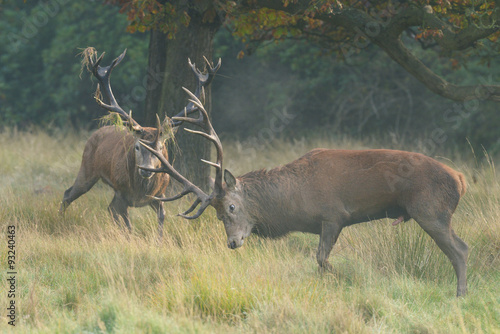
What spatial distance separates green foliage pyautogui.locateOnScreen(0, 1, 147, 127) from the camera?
17.7 m

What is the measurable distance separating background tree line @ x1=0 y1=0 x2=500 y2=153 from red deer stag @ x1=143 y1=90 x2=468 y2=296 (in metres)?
9.40

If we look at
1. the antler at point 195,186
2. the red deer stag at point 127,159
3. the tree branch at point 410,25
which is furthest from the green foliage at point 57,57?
the antler at point 195,186

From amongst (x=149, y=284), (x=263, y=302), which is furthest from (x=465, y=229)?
(x=149, y=284)

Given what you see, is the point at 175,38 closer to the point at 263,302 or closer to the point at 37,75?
the point at 263,302

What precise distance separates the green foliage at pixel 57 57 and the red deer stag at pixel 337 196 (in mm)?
11253

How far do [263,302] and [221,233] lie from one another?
2181mm

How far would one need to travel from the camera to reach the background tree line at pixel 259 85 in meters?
16.1

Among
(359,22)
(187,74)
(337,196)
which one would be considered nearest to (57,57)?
(187,74)

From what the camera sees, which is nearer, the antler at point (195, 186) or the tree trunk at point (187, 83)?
the antler at point (195, 186)

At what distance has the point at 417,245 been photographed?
6391mm

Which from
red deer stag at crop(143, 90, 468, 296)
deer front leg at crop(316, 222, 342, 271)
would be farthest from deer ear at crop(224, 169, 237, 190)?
deer front leg at crop(316, 222, 342, 271)

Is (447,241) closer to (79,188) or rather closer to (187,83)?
(187,83)

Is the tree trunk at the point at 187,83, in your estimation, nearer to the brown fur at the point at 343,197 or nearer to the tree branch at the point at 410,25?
the tree branch at the point at 410,25

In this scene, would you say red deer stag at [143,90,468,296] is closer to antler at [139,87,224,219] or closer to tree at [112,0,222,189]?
antler at [139,87,224,219]
